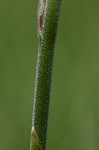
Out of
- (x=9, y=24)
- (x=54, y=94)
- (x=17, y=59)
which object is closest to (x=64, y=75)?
(x=54, y=94)

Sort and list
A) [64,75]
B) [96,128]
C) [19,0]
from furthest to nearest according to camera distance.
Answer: [19,0] < [64,75] < [96,128]

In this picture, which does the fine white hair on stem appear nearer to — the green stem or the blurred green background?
the green stem

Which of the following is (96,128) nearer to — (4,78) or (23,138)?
(23,138)

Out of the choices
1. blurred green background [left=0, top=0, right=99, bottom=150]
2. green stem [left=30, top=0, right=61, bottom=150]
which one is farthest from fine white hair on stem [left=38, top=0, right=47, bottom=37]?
blurred green background [left=0, top=0, right=99, bottom=150]

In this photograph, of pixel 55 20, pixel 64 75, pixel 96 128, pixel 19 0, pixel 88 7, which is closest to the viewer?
pixel 55 20

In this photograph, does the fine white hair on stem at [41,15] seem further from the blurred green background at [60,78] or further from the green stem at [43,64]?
the blurred green background at [60,78]

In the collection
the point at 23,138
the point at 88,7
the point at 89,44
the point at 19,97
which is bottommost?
the point at 23,138
